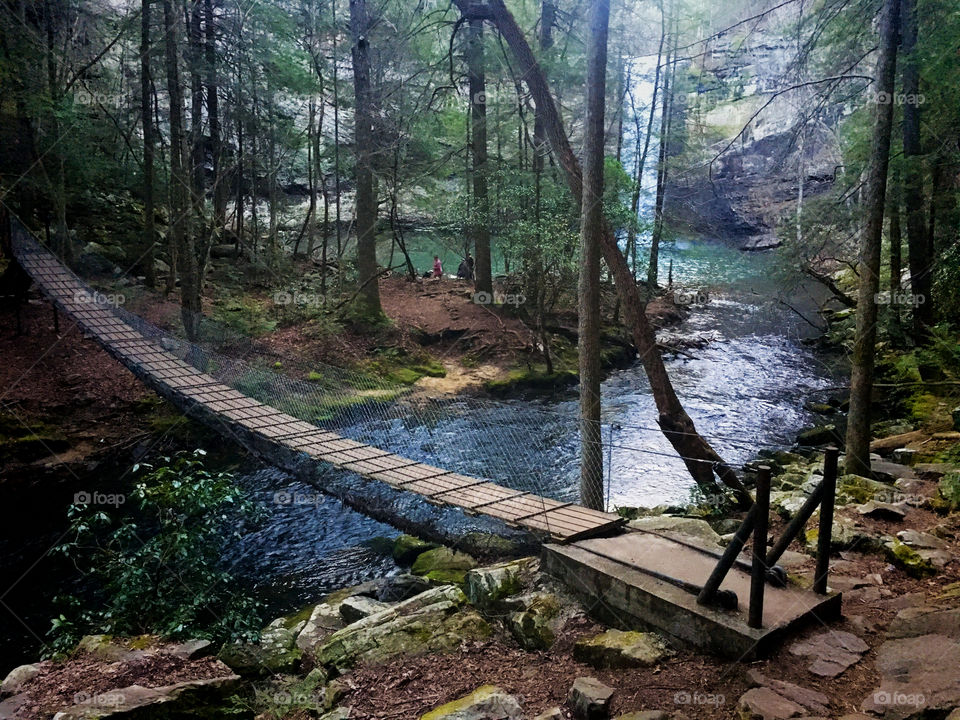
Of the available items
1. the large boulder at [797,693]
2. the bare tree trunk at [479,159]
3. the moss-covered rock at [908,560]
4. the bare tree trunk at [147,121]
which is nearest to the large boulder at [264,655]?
the large boulder at [797,693]

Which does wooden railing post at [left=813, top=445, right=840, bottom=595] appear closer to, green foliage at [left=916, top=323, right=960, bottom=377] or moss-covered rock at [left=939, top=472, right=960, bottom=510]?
moss-covered rock at [left=939, top=472, right=960, bottom=510]

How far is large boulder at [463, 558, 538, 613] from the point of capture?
139 inches

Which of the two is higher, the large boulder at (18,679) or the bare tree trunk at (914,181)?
the bare tree trunk at (914,181)

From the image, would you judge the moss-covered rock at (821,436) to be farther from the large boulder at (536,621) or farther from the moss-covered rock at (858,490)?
the large boulder at (536,621)

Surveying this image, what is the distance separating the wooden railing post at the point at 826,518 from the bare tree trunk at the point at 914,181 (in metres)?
5.03

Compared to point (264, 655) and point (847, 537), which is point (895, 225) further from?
point (264, 655)

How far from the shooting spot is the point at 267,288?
11648 mm

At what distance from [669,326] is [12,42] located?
462 inches

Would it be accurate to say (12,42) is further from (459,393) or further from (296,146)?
(459,393)

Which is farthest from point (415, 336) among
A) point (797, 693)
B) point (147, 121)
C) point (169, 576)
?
point (797, 693)

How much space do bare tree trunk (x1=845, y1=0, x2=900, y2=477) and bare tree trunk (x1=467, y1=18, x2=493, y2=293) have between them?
195 inches

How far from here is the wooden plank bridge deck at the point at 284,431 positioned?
12.8ft

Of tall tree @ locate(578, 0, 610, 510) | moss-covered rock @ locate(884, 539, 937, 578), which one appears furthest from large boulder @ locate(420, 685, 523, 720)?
moss-covered rock @ locate(884, 539, 937, 578)

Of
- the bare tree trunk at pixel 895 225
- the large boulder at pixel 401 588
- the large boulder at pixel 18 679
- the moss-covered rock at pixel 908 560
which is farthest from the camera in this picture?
the bare tree trunk at pixel 895 225
